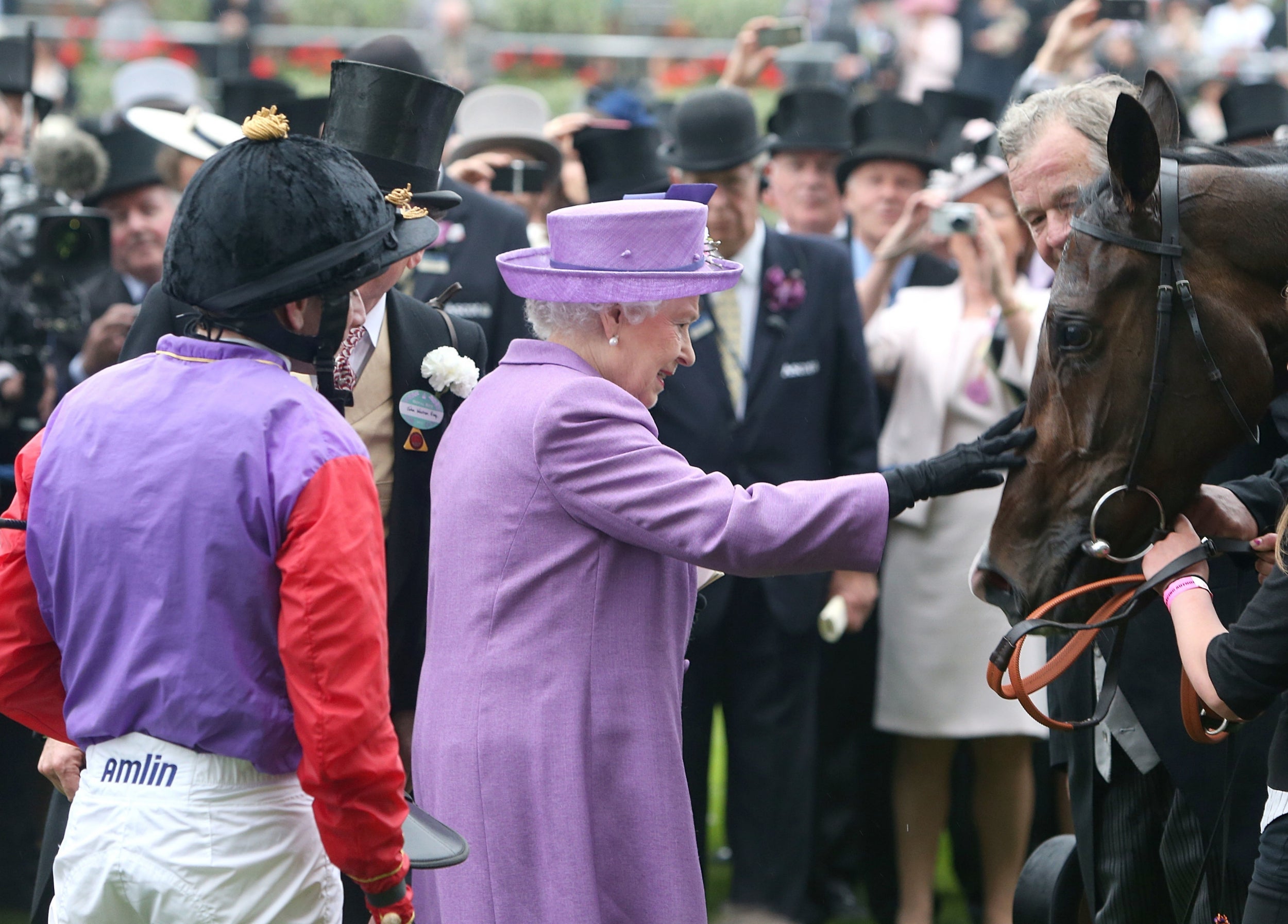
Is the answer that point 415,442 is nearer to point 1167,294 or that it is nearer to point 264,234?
point 264,234

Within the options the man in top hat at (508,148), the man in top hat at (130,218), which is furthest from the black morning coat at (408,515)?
the man in top hat at (130,218)

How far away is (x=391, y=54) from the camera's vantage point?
4891 mm

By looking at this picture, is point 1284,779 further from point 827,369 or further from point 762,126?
point 762,126

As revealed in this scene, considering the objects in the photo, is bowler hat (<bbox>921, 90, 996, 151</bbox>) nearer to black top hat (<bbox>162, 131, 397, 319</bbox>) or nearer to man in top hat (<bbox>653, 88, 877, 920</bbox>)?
man in top hat (<bbox>653, 88, 877, 920</bbox>)

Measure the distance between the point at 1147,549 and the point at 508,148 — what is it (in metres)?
4.53

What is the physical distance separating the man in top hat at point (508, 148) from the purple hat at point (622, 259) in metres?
2.90

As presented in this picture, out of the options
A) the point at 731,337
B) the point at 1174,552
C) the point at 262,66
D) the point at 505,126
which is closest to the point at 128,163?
the point at 505,126

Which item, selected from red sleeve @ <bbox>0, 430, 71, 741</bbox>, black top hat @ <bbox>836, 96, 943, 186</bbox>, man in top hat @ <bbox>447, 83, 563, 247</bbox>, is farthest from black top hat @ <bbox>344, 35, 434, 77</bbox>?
red sleeve @ <bbox>0, 430, 71, 741</bbox>

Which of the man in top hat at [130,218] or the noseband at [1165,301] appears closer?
the noseband at [1165,301]

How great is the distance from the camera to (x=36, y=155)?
6.09 metres

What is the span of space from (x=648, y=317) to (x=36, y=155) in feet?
13.2

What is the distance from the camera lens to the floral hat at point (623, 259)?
2926 millimetres

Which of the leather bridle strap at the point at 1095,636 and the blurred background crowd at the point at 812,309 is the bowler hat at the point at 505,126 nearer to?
the blurred background crowd at the point at 812,309

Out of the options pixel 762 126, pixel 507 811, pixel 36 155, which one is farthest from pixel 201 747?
pixel 762 126
